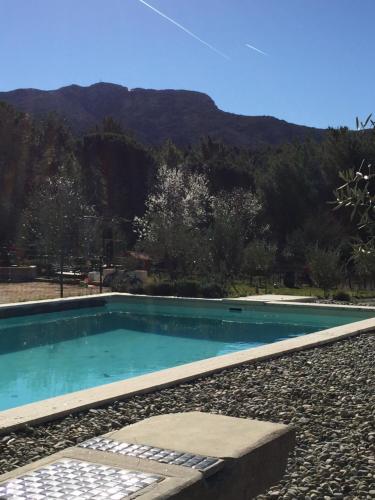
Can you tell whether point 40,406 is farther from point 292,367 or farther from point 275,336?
point 275,336

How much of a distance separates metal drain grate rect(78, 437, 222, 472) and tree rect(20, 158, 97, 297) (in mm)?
18523

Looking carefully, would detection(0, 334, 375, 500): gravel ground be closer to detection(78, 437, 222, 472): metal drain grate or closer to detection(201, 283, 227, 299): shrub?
detection(78, 437, 222, 472): metal drain grate

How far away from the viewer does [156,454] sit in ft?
9.23

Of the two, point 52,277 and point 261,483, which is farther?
point 52,277

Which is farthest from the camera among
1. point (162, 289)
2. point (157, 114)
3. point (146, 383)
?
point (157, 114)

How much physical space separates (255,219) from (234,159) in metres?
14.4

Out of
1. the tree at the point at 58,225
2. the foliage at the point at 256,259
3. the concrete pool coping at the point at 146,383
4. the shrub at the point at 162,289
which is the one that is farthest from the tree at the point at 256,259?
the concrete pool coping at the point at 146,383

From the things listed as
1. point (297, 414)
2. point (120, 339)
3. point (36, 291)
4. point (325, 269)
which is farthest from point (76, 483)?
Result: point (36, 291)

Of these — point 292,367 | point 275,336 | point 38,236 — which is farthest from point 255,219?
point 292,367

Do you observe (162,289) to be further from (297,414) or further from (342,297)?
(297,414)

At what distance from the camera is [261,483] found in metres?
3.05

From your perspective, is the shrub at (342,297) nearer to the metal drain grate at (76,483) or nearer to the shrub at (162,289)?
the shrub at (162,289)

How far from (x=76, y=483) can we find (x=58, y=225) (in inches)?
828

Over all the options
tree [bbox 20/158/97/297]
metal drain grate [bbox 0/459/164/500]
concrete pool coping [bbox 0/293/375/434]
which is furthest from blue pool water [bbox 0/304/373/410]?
tree [bbox 20/158/97/297]
